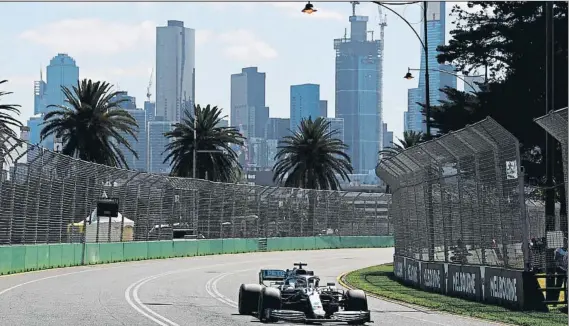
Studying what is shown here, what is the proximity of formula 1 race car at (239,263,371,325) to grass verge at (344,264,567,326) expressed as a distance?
2.60 metres

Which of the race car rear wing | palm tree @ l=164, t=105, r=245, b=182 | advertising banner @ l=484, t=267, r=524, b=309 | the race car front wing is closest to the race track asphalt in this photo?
the race car front wing

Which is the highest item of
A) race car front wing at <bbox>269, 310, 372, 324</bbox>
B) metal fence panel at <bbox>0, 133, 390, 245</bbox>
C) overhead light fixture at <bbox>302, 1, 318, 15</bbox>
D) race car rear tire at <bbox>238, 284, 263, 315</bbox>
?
overhead light fixture at <bbox>302, 1, 318, 15</bbox>

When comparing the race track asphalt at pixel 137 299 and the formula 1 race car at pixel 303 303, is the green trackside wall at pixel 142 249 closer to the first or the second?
the race track asphalt at pixel 137 299

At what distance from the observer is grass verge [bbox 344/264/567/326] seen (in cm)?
1999

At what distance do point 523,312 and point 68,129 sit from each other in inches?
1869

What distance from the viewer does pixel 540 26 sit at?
40.8 meters

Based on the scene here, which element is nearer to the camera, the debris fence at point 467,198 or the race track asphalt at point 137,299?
the race track asphalt at point 137,299

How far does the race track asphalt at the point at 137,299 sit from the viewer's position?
63.9 ft

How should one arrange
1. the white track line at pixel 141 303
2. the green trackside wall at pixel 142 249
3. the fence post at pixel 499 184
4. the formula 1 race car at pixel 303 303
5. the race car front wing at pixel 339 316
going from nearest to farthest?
1. the race car front wing at pixel 339 316
2. the formula 1 race car at pixel 303 303
3. the white track line at pixel 141 303
4. the fence post at pixel 499 184
5. the green trackside wall at pixel 142 249

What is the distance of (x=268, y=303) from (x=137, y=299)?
19.4ft

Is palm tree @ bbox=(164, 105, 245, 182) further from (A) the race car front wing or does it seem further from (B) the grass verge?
(A) the race car front wing

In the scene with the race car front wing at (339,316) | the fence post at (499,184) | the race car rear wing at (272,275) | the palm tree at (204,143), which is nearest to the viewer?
the race car front wing at (339,316)

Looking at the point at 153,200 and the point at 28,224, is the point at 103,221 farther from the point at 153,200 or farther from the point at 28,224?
the point at 28,224

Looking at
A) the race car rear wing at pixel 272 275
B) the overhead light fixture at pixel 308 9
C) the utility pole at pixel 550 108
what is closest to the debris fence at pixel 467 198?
the utility pole at pixel 550 108
